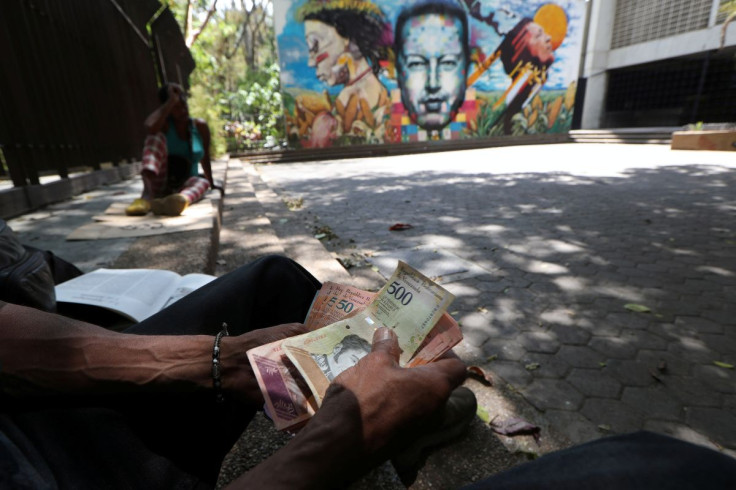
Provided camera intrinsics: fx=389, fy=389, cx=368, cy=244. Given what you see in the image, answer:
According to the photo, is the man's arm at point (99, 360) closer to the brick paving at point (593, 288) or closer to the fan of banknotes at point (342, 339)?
the fan of banknotes at point (342, 339)

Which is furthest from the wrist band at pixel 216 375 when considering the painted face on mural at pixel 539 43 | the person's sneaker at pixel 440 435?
the painted face on mural at pixel 539 43

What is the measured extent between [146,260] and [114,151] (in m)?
4.98

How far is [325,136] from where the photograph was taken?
1596 cm

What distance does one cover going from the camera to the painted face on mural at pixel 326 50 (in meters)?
15.1

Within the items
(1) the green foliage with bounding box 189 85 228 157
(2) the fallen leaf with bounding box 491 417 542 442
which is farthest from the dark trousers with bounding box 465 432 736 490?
(1) the green foliage with bounding box 189 85 228 157

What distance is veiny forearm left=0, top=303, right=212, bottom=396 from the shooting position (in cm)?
82

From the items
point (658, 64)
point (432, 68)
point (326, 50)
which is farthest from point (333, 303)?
point (658, 64)

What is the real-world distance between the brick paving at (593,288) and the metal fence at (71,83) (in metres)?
3.07

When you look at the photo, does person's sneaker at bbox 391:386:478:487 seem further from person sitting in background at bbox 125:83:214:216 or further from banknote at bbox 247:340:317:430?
person sitting in background at bbox 125:83:214:216

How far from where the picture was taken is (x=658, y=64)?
56.7ft

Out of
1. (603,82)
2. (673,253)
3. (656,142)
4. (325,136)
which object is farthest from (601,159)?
(603,82)

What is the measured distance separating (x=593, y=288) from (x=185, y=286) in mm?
2566

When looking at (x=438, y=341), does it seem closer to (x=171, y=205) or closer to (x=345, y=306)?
(x=345, y=306)

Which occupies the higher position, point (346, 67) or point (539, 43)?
point (539, 43)
